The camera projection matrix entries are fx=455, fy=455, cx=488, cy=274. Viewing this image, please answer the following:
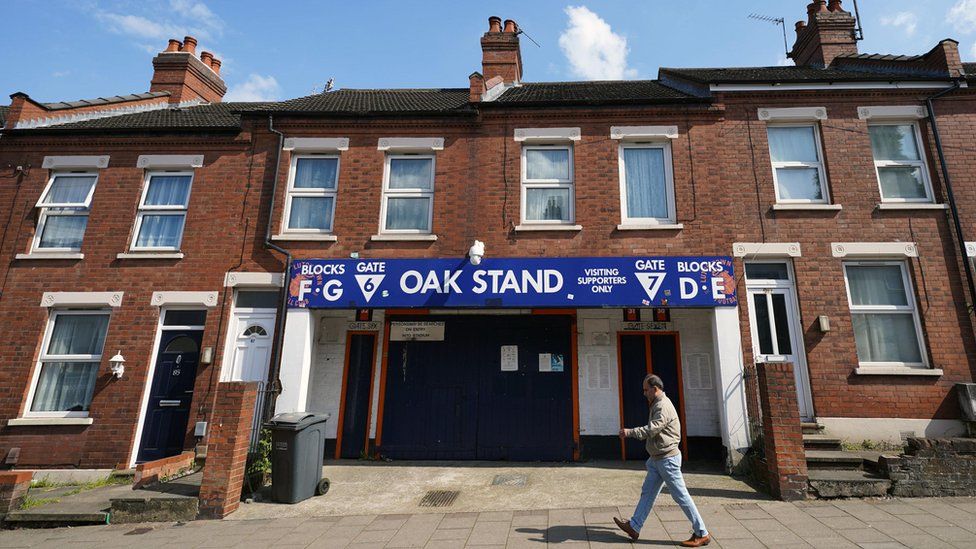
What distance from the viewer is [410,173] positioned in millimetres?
9414

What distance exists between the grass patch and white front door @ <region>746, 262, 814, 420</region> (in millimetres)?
11359

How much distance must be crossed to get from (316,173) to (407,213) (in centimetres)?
215

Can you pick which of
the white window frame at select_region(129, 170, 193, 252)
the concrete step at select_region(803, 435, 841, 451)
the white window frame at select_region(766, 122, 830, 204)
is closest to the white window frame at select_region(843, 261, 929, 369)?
the white window frame at select_region(766, 122, 830, 204)

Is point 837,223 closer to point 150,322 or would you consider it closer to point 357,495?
point 357,495

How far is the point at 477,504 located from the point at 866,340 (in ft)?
24.3

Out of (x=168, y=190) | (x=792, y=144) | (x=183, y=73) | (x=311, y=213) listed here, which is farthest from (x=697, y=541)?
(x=183, y=73)

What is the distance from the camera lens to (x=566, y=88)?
11758 millimetres

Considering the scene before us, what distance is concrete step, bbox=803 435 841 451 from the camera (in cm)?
725

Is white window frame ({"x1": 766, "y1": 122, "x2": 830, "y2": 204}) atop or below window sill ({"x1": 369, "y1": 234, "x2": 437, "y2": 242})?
atop

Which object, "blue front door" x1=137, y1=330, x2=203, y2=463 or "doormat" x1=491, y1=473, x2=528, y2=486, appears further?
"blue front door" x1=137, y1=330, x2=203, y2=463

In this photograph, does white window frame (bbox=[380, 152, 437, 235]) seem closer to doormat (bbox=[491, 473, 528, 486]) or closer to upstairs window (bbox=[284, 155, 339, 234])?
upstairs window (bbox=[284, 155, 339, 234])

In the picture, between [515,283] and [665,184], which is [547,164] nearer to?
[665,184]

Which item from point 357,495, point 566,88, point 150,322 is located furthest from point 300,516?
point 566,88

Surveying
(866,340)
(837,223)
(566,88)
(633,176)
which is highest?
(566,88)
